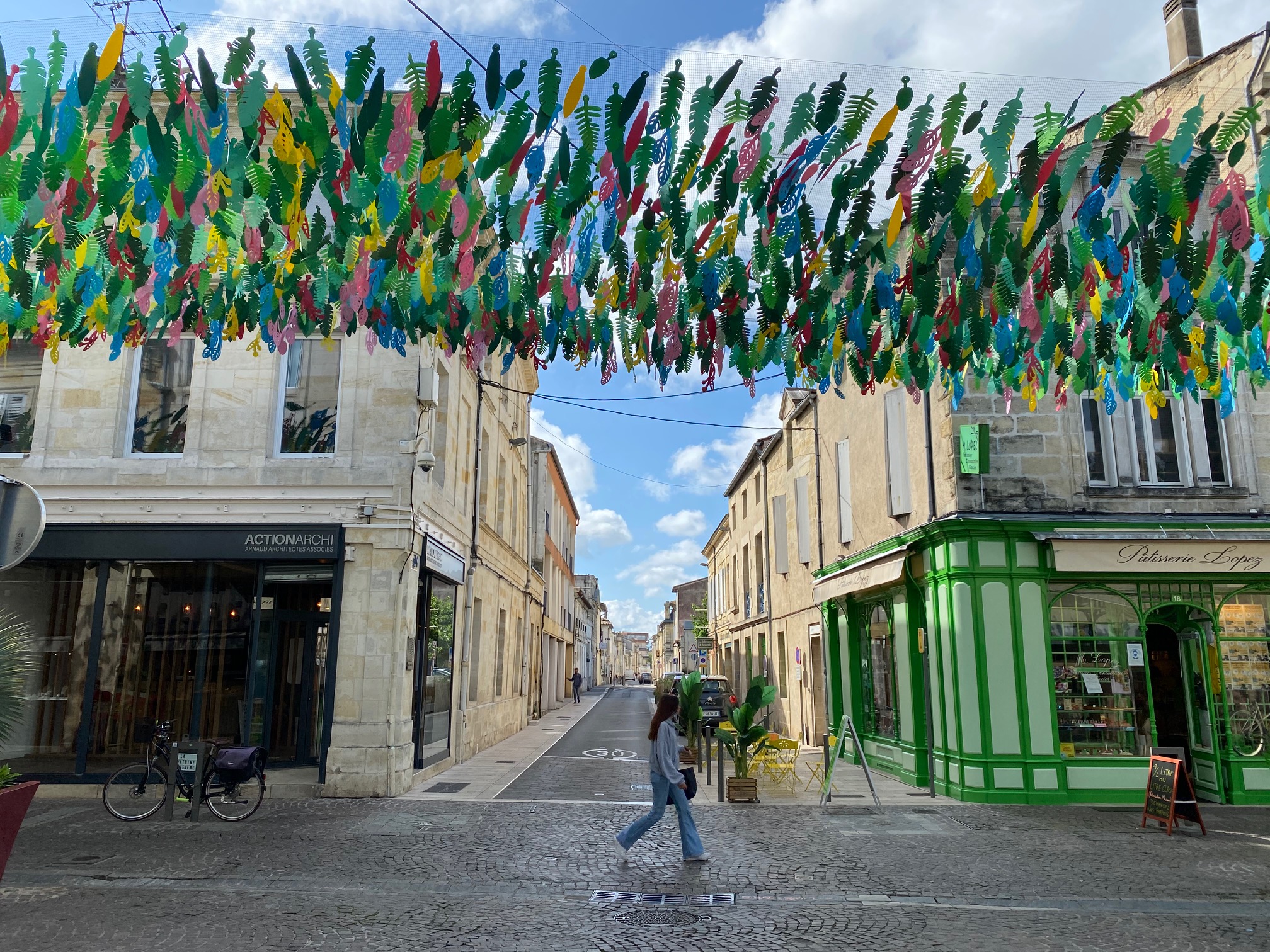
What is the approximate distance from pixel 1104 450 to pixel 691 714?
7531 millimetres

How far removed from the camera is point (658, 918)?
6289 mm

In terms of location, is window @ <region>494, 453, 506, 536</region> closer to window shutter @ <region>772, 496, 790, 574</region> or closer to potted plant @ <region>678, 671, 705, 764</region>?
potted plant @ <region>678, 671, 705, 764</region>

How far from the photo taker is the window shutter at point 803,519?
18719mm

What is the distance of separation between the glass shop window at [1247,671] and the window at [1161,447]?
1773 mm

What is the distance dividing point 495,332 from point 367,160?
2.09m

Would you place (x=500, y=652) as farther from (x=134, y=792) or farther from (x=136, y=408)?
(x=134, y=792)

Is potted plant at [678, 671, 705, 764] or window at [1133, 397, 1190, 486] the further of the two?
potted plant at [678, 671, 705, 764]

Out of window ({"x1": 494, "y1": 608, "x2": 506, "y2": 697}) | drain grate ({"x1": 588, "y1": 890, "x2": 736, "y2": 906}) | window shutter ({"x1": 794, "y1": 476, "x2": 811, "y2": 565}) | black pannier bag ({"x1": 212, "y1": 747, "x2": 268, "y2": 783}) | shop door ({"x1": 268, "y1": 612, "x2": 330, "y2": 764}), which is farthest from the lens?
window ({"x1": 494, "y1": 608, "x2": 506, "y2": 697})

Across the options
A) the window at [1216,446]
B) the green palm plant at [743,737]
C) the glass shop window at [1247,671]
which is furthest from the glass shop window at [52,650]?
the window at [1216,446]

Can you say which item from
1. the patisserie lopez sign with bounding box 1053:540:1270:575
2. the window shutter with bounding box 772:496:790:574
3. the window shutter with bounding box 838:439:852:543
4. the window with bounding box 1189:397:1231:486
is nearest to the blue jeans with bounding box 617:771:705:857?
the patisserie lopez sign with bounding box 1053:540:1270:575

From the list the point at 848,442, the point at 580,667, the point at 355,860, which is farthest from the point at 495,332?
the point at 580,667

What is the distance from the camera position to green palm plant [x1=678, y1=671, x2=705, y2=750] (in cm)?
1453

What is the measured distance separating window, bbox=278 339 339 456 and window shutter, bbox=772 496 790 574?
12092mm

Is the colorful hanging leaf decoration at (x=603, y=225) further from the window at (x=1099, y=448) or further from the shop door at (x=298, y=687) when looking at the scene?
the shop door at (x=298, y=687)
